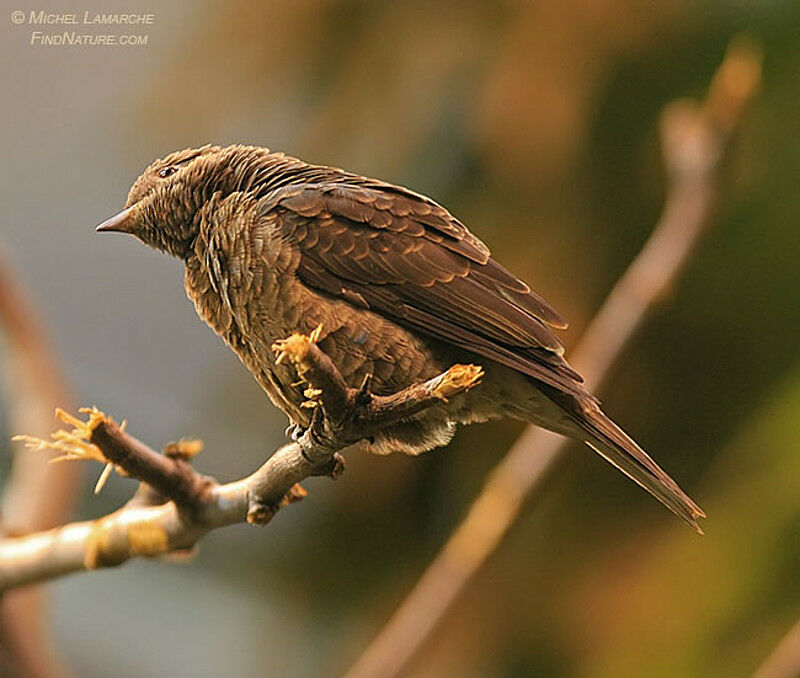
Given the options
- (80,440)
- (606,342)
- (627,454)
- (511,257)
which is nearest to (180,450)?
(80,440)

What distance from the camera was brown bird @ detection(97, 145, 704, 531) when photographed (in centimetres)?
233

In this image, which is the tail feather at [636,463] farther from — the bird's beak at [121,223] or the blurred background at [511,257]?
the blurred background at [511,257]

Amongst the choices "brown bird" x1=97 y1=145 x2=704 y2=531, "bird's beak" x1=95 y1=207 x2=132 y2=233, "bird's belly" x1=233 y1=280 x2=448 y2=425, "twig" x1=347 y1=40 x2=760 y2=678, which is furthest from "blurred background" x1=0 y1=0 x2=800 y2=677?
"bird's belly" x1=233 y1=280 x2=448 y2=425

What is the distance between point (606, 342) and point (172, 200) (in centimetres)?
126

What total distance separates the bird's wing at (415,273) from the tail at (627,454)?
63 mm

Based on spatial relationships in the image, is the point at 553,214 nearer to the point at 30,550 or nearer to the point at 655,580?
the point at 655,580

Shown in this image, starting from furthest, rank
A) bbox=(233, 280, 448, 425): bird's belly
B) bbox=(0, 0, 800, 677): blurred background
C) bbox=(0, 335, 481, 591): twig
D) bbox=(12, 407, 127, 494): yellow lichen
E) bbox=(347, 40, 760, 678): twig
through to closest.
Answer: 1. bbox=(0, 0, 800, 677): blurred background
2. bbox=(347, 40, 760, 678): twig
3. bbox=(233, 280, 448, 425): bird's belly
4. bbox=(12, 407, 127, 494): yellow lichen
5. bbox=(0, 335, 481, 591): twig

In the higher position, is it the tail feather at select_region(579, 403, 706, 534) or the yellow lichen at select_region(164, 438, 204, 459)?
the tail feather at select_region(579, 403, 706, 534)

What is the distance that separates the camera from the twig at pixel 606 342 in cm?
302

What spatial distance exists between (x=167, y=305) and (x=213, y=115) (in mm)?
908

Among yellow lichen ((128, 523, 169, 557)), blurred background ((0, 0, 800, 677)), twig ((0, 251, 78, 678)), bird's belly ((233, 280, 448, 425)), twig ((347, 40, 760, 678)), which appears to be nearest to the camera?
bird's belly ((233, 280, 448, 425))

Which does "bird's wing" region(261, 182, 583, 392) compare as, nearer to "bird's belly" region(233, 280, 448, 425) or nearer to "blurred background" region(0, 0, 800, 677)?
"bird's belly" region(233, 280, 448, 425)

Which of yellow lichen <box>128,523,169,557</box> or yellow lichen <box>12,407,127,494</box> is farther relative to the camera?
yellow lichen <box>128,523,169,557</box>

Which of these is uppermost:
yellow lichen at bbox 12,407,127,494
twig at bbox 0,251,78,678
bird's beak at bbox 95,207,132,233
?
bird's beak at bbox 95,207,132,233
